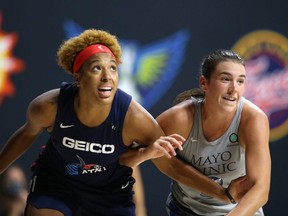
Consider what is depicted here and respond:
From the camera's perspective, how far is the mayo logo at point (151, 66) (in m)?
5.38

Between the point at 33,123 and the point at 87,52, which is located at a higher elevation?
the point at 87,52

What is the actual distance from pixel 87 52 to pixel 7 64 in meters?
1.88

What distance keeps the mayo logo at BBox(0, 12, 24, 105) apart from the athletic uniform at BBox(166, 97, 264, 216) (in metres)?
1.88

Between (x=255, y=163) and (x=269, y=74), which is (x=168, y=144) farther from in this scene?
(x=269, y=74)

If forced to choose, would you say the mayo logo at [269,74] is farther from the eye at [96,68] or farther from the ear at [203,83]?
the eye at [96,68]

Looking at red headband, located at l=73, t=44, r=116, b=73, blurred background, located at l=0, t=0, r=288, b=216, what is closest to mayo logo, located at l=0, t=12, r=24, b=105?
blurred background, located at l=0, t=0, r=288, b=216

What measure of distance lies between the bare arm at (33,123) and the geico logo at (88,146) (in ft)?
0.48

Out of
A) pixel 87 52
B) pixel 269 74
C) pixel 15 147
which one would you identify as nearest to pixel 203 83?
pixel 87 52

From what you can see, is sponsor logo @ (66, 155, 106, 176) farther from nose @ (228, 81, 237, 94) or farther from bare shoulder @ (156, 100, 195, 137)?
nose @ (228, 81, 237, 94)

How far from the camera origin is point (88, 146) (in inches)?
133

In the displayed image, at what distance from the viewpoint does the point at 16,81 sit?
16.9ft

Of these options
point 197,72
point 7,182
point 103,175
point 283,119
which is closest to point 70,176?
point 103,175

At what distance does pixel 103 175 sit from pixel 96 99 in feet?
1.36

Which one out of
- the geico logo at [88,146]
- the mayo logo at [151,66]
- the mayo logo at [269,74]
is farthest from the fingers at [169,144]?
the mayo logo at [269,74]
